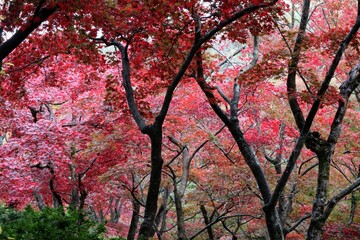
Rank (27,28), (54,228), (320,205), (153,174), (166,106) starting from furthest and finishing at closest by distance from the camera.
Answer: (320,205), (153,174), (166,106), (27,28), (54,228)

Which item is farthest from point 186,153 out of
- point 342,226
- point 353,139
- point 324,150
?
point 342,226

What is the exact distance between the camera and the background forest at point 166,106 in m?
5.82

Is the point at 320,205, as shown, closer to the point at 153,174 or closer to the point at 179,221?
the point at 153,174

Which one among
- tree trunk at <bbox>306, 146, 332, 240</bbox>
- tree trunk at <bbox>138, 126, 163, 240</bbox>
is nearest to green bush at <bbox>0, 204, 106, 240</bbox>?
tree trunk at <bbox>138, 126, 163, 240</bbox>

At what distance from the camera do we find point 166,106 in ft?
20.6

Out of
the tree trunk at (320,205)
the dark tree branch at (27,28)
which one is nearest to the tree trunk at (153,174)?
the dark tree branch at (27,28)

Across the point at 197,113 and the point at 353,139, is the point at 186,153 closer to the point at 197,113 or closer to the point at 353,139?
the point at 197,113

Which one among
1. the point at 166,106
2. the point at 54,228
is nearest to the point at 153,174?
the point at 166,106

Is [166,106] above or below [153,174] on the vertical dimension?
above

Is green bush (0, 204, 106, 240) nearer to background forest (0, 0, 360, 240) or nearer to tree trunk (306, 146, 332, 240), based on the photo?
background forest (0, 0, 360, 240)

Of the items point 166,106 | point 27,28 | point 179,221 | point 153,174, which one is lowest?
point 153,174

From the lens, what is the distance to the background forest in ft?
19.1

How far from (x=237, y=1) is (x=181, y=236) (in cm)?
619

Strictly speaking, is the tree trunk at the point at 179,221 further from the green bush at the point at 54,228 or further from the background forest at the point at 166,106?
→ the green bush at the point at 54,228
